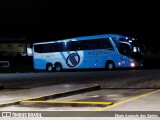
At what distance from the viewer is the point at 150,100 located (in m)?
10.5

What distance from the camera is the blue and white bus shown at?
31.4 m

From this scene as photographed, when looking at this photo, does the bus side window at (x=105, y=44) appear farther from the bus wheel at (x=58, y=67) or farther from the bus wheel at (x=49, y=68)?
the bus wheel at (x=49, y=68)

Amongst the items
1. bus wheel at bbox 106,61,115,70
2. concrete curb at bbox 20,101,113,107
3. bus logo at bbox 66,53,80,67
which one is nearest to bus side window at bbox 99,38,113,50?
bus wheel at bbox 106,61,115,70

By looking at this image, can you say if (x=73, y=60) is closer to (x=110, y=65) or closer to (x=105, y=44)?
(x=105, y=44)

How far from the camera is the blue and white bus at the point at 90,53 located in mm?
31359

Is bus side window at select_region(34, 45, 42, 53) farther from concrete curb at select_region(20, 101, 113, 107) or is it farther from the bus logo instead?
concrete curb at select_region(20, 101, 113, 107)

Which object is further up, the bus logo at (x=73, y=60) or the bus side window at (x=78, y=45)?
the bus side window at (x=78, y=45)

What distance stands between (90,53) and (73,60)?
93.4 inches

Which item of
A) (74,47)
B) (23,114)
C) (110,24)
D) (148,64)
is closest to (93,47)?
(74,47)

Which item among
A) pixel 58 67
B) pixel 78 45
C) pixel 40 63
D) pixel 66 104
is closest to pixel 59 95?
pixel 66 104

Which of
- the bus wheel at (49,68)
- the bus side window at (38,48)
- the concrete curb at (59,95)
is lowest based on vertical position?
the bus wheel at (49,68)

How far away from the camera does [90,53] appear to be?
110 feet

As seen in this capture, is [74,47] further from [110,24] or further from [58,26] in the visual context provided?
[58,26]

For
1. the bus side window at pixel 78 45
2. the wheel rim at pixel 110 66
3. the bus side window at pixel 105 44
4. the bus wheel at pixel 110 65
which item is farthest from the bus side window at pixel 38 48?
the wheel rim at pixel 110 66
